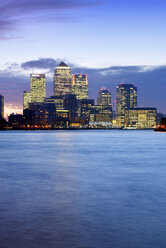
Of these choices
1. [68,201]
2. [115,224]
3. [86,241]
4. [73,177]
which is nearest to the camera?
[86,241]

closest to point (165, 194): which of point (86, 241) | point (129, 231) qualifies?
point (129, 231)

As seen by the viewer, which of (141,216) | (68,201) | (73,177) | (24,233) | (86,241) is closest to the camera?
(86,241)

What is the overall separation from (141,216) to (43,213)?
5.28m

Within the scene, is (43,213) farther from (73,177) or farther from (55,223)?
(73,177)

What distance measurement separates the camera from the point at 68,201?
25.8 metres

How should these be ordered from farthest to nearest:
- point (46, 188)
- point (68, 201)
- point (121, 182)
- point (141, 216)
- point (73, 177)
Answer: point (73, 177)
point (121, 182)
point (46, 188)
point (68, 201)
point (141, 216)

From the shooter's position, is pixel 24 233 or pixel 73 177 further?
pixel 73 177

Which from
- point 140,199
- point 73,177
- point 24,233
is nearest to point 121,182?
point 73,177

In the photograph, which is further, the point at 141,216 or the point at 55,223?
the point at 141,216

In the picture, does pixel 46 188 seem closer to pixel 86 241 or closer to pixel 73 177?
pixel 73 177

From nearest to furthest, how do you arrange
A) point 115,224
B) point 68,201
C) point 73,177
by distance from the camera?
point 115,224, point 68,201, point 73,177

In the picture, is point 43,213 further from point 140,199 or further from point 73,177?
point 73,177

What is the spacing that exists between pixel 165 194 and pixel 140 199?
Answer: 3005 millimetres

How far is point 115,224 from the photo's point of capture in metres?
19.1
